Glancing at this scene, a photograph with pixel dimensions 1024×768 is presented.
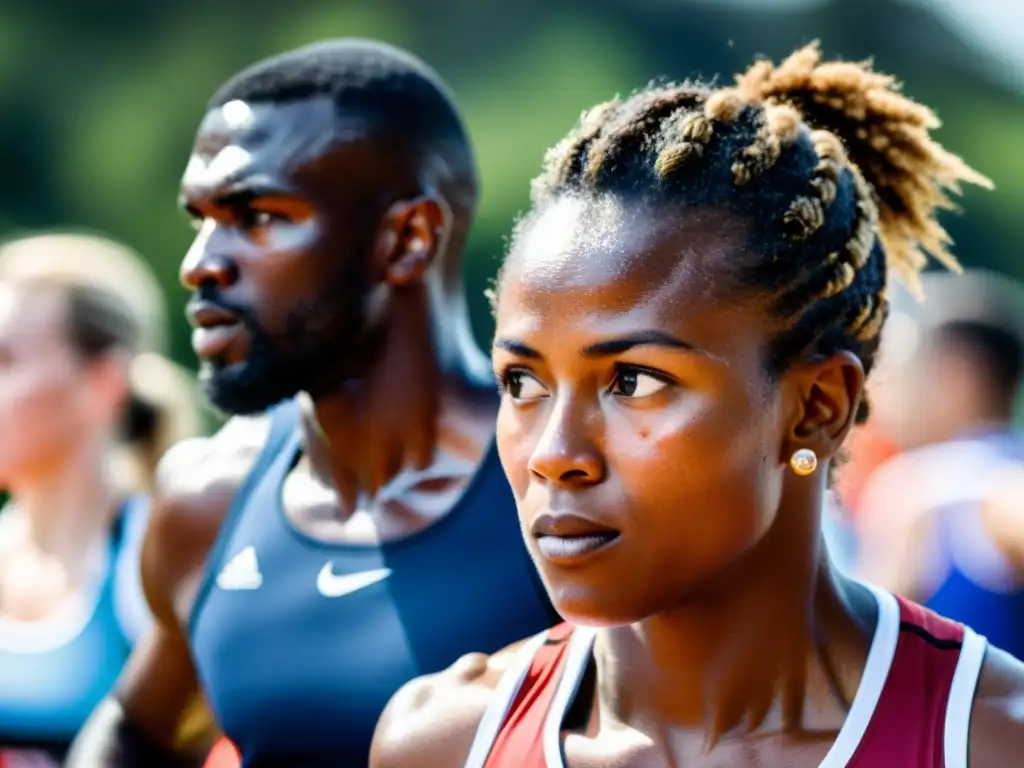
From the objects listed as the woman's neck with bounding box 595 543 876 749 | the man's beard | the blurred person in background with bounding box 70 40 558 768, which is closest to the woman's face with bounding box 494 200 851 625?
the woman's neck with bounding box 595 543 876 749

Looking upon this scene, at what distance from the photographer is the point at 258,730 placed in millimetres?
2916

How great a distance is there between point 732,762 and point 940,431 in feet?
10.6

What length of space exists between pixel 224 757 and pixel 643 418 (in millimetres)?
1496

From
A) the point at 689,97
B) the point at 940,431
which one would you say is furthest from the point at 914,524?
the point at 689,97

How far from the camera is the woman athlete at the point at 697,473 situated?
6.47 ft

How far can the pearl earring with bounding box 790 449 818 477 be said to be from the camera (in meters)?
2.08

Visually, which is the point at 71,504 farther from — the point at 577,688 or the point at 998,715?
the point at 998,715

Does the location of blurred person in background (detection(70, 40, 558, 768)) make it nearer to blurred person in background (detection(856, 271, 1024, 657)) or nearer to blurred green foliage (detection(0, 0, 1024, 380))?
blurred person in background (detection(856, 271, 1024, 657))

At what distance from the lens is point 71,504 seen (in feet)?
14.8

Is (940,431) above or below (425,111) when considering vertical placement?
below

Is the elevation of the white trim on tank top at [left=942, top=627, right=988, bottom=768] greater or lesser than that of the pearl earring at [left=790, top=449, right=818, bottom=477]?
lesser

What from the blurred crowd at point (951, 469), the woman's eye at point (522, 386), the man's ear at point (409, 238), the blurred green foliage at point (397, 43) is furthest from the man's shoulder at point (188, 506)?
the blurred green foliage at point (397, 43)

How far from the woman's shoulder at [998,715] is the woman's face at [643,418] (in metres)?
0.36

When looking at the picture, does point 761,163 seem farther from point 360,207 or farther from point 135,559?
point 135,559
